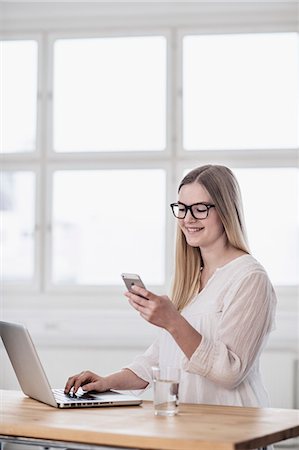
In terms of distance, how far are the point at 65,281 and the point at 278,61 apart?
1833 millimetres

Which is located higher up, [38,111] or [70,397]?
[38,111]

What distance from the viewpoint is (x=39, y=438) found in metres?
1.99

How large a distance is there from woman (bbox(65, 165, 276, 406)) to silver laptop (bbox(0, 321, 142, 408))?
11 centimetres

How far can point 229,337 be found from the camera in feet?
8.12

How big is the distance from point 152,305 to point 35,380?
419mm

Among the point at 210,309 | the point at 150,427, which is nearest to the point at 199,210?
the point at 210,309

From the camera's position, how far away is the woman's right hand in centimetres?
254

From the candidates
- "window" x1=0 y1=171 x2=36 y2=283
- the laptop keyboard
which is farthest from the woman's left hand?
"window" x1=0 y1=171 x2=36 y2=283

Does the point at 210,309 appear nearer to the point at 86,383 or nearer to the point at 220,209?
the point at 220,209

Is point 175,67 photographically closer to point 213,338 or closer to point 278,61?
point 278,61

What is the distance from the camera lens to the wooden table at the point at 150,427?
5.94 ft

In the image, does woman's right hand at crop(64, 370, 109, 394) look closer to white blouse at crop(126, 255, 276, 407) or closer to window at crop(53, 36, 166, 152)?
white blouse at crop(126, 255, 276, 407)

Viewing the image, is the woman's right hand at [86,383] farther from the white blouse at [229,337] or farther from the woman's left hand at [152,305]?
the woman's left hand at [152,305]

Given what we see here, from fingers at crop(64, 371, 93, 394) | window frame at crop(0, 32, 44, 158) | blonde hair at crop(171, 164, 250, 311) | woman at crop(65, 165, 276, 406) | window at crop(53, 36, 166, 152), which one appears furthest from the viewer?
window frame at crop(0, 32, 44, 158)
